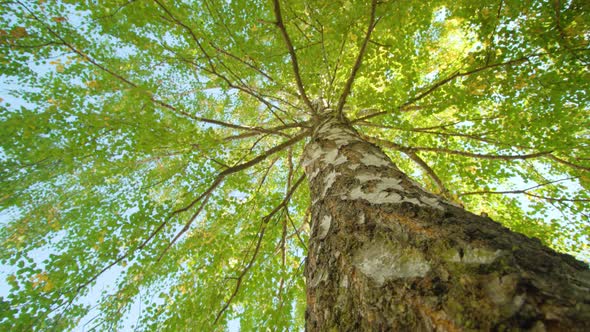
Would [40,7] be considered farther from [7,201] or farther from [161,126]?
[7,201]

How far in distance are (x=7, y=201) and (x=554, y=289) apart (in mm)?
4537

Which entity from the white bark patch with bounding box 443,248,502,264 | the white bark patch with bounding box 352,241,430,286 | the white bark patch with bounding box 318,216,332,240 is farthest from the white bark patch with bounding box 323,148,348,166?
the white bark patch with bounding box 443,248,502,264

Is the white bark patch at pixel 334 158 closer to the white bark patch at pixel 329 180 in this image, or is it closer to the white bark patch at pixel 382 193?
the white bark patch at pixel 329 180

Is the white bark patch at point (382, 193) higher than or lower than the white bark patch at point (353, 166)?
lower

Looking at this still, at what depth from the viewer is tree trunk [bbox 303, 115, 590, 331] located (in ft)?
1.69

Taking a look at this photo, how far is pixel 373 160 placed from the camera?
5.00 ft

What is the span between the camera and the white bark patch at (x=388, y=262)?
0.73 metres

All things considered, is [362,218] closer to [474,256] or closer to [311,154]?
[474,256]

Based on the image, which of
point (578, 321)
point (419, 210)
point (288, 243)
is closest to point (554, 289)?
point (578, 321)

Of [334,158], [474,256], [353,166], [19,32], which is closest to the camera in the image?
[474,256]

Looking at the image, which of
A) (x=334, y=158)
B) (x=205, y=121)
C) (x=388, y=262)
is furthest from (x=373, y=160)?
(x=205, y=121)

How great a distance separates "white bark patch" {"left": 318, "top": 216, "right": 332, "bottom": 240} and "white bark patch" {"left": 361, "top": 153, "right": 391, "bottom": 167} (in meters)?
0.45

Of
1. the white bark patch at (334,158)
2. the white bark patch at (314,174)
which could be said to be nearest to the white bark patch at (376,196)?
the white bark patch at (334,158)

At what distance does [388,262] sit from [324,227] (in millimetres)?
418
